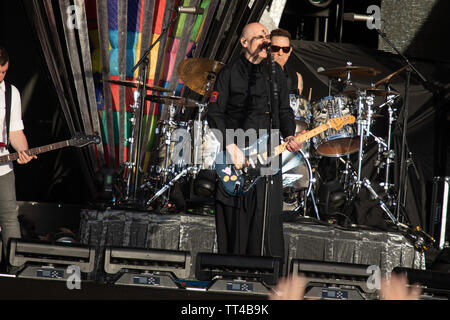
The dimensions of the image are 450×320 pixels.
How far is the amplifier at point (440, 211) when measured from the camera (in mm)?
7992

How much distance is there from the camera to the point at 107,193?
606 cm

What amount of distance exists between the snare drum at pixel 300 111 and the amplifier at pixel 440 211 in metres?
2.20

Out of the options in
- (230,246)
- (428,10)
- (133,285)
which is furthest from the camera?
(428,10)

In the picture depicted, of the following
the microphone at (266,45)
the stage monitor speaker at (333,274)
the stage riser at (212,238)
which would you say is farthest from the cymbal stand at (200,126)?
the stage monitor speaker at (333,274)

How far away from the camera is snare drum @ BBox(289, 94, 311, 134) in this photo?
22.6 ft

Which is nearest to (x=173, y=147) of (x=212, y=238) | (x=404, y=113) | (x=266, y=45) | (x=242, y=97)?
(x=212, y=238)

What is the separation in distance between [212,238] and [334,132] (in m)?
2.01

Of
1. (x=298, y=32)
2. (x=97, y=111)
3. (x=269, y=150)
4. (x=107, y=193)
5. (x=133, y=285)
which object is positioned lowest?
(x=133, y=285)

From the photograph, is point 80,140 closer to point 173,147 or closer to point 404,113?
point 173,147

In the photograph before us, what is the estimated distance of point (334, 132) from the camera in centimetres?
698

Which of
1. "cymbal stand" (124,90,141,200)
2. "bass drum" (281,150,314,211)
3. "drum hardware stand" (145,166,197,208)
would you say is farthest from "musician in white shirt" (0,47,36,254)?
"bass drum" (281,150,314,211)
